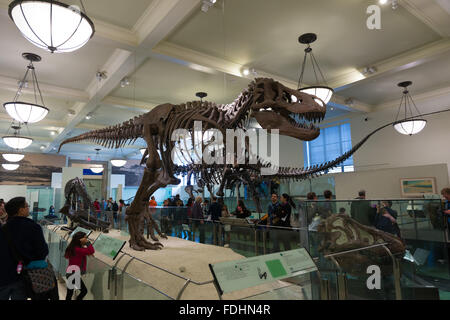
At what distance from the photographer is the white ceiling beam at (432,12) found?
4.43m

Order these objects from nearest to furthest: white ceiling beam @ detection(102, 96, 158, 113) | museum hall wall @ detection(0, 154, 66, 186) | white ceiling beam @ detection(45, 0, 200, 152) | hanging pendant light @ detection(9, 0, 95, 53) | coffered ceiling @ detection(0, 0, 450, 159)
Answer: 1. hanging pendant light @ detection(9, 0, 95, 53)
2. white ceiling beam @ detection(45, 0, 200, 152)
3. coffered ceiling @ detection(0, 0, 450, 159)
4. white ceiling beam @ detection(102, 96, 158, 113)
5. museum hall wall @ detection(0, 154, 66, 186)

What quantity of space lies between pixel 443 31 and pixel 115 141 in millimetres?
6417

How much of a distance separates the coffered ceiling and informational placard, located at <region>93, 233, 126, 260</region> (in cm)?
332

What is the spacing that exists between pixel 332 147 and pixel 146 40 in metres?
8.24

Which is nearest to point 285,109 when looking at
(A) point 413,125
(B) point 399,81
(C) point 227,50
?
(C) point 227,50

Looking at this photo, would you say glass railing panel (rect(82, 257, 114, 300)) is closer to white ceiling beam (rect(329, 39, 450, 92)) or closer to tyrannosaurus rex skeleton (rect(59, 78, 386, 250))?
tyrannosaurus rex skeleton (rect(59, 78, 386, 250))

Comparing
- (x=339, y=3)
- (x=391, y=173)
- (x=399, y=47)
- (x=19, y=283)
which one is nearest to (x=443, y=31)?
(x=399, y=47)

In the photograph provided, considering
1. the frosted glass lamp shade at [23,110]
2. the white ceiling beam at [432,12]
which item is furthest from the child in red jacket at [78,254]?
the white ceiling beam at [432,12]

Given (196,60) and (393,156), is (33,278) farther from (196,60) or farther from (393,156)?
(393,156)

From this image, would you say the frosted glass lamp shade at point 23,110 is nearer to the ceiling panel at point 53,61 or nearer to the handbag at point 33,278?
the ceiling panel at point 53,61

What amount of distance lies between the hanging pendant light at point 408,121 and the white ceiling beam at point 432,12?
1592 mm

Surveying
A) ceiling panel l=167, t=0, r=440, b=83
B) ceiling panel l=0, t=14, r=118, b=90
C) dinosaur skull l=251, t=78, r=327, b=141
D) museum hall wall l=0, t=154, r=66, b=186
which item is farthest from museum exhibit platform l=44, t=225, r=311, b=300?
museum hall wall l=0, t=154, r=66, b=186

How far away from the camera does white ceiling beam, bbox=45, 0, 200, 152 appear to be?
Result: 13.9ft

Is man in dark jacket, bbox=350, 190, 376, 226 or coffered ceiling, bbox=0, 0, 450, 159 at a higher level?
coffered ceiling, bbox=0, 0, 450, 159
